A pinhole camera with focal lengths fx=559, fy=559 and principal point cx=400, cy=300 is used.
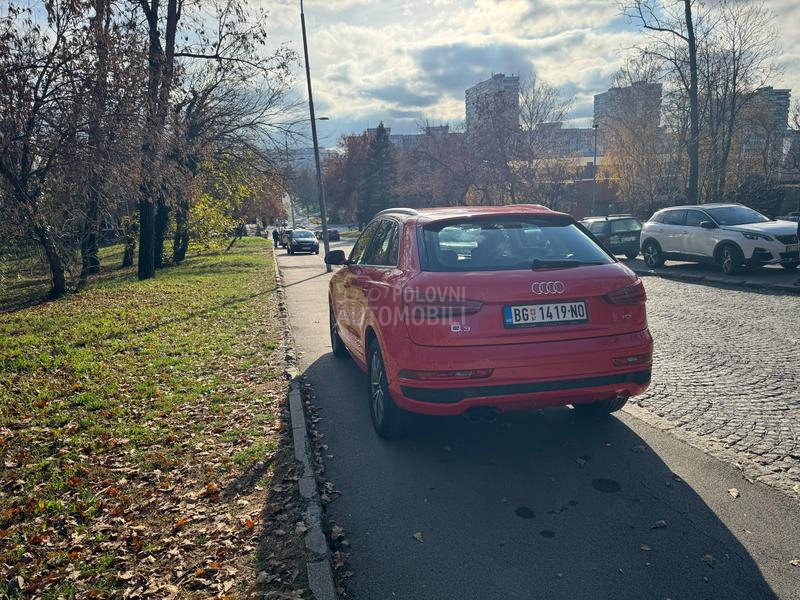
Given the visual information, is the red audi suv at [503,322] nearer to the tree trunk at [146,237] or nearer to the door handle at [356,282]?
the door handle at [356,282]

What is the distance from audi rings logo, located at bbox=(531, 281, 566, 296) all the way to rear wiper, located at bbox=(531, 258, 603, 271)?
0.54ft

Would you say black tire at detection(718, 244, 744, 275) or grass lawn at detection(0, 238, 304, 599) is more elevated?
black tire at detection(718, 244, 744, 275)

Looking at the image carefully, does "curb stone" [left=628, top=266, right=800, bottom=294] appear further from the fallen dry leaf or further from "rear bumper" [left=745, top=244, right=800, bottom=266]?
the fallen dry leaf

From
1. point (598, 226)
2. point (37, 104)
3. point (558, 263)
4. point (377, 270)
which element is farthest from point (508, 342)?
point (598, 226)

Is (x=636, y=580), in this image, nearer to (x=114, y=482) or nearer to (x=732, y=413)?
(x=732, y=413)

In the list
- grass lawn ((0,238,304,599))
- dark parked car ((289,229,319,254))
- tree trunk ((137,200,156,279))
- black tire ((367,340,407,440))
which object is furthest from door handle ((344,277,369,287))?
dark parked car ((289,229,319,254))

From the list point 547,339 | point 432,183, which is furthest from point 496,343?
point 432,183

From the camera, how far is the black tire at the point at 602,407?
497 centimetres

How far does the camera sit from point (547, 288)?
3.95 m

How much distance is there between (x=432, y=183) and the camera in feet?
144

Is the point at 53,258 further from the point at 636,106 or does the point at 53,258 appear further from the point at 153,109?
the point at 636,106

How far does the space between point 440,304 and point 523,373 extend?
746 mm

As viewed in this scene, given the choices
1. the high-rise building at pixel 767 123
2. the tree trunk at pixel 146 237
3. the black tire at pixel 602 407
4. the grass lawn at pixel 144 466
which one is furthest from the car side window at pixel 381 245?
the high-rise building at pixel 767 123

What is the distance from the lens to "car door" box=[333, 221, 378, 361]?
219 inches
